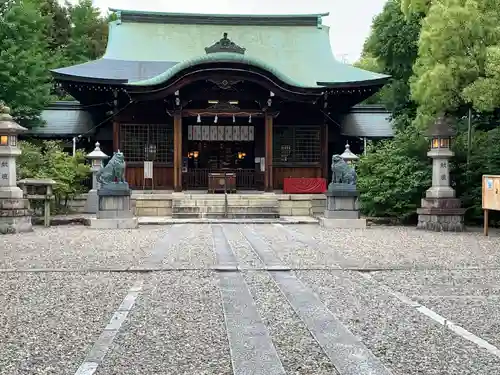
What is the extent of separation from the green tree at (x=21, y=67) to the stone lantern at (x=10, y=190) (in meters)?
6.22

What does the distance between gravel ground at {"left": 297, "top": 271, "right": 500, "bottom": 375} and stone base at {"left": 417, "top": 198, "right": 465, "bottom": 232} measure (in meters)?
7.46

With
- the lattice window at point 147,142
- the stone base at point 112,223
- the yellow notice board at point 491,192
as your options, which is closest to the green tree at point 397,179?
the yellow notice board at point 491,192

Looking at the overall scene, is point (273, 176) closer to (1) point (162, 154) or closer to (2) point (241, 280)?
(1) point (162, 154)

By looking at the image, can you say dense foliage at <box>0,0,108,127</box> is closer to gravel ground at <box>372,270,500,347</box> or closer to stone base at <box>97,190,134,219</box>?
stone base at <box>97,190,134,219</box>

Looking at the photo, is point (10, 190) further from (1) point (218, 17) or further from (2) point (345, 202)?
(1) point (218, 17)

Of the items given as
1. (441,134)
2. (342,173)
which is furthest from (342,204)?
(441,134)

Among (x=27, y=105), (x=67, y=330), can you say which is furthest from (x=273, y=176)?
(x=67, y=330)

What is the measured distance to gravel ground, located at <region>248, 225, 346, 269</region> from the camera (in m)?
7.95

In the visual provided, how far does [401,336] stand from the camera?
14.2 feet

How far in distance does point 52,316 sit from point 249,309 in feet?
6.03

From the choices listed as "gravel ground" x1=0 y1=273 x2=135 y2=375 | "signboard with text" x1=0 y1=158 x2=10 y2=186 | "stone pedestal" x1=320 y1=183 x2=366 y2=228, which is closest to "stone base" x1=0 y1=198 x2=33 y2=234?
"signboard with text" x1=0 y1=158 x2=10 y2=186

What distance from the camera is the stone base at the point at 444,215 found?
13062mm

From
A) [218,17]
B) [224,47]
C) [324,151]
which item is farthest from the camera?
[218,17]

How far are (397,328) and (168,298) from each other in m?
2.40
